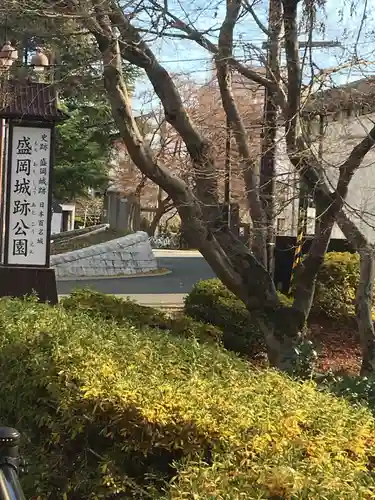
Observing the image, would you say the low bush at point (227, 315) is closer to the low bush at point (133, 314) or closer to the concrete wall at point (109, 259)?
the low bush at point (133, 314)

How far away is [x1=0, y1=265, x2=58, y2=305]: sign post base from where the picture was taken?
9.08 metres

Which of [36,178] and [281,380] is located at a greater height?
[36,178]

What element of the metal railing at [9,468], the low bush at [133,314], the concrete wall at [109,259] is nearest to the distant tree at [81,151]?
the concrete wall at [109,259]

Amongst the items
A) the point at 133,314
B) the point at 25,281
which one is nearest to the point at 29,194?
the point at 25,281

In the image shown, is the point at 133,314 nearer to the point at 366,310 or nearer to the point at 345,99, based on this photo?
the point at 366,310

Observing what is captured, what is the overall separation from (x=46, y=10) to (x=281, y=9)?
2.15 m

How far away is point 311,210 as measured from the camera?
28.5 ft

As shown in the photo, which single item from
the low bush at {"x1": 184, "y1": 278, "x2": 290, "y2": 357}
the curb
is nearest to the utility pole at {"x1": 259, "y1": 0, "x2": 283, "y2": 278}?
the low bush at {"x1": 184, "y1": 278, "x2": 290, "y2": 357}

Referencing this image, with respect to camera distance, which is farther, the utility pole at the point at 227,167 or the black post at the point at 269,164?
the utility pole at the point at 227,167

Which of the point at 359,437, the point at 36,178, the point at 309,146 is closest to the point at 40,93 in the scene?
the point at 36,178

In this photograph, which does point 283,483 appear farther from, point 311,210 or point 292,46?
point 311,210

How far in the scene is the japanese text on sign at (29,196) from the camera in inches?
366

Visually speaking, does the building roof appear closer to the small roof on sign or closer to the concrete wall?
the small roof on sign

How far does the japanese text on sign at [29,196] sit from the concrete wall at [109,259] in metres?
9.38
